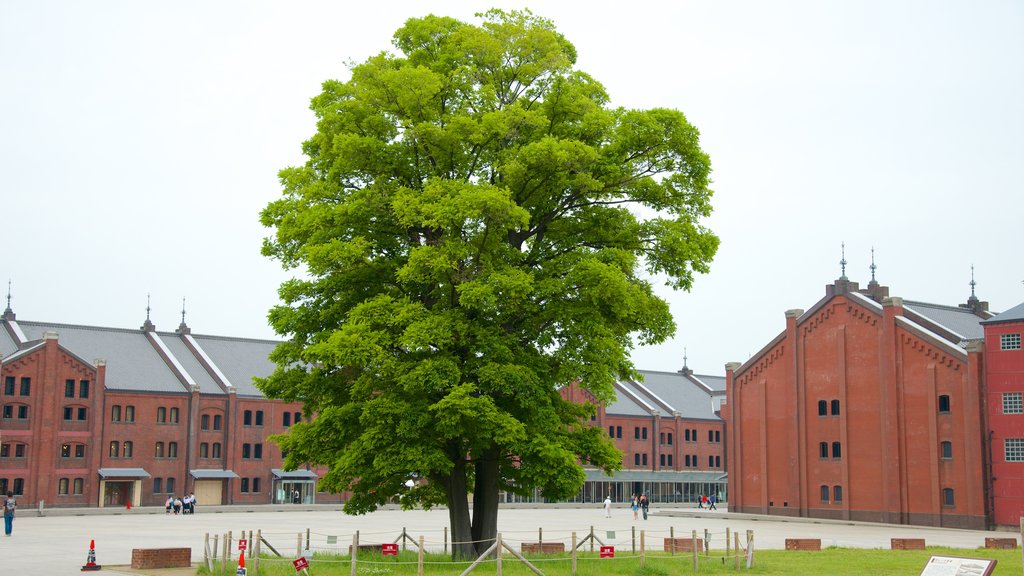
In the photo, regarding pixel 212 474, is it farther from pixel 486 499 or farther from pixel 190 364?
pixel 486 499

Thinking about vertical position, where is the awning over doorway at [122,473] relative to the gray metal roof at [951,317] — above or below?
below

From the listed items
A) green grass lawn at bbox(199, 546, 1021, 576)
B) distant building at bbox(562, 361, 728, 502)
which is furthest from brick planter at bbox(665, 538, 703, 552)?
distant building at bbox(562, 361, 728, 502)

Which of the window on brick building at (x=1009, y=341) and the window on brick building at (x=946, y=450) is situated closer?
the window on brick building at (x=1009, y=341)

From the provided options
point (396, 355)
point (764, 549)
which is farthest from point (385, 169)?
point (764, 549)

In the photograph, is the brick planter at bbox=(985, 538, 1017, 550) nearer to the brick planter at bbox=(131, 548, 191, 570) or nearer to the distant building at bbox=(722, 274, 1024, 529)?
the distant building at bbox=(722, 274, 1024, 529)

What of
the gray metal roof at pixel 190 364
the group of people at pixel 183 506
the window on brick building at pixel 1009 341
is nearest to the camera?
the window on brick building at pixel 1009 341

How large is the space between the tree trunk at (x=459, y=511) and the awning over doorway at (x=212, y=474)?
183 ft

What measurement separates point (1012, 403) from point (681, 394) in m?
61.8

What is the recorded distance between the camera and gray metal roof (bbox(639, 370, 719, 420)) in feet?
373

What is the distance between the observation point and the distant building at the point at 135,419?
72625mm

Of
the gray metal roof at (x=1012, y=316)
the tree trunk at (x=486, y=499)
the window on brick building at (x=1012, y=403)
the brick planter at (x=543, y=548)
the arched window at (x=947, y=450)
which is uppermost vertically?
the gray metal roof at (x=1012, y=316)

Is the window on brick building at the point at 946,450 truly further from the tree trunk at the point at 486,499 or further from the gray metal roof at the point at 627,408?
the gray metal roof at the point at 627,408

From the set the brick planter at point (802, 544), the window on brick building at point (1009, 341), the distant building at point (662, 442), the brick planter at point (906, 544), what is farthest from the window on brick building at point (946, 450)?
the distant building at point (662, 442)

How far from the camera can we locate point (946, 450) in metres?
60.0
